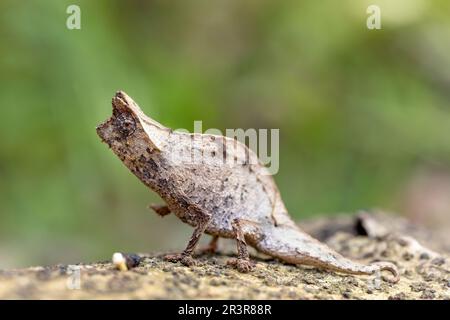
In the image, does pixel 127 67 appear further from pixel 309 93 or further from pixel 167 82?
pixel 309 93

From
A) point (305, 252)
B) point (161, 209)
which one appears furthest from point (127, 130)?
point (305, 252)

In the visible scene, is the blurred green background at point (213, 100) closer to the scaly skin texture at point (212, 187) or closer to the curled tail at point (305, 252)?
the scaly skin texture at point (212, 187)

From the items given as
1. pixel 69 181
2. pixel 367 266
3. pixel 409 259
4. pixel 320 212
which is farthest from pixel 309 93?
pixel 367 266

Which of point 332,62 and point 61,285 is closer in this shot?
point 61,285

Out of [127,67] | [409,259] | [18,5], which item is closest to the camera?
[409,259]

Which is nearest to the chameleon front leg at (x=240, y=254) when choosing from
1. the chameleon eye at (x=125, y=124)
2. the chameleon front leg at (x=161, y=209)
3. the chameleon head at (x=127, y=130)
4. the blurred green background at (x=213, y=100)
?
the chameleon front leg at (x=161, y=209)

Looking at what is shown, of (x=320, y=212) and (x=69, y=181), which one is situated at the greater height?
(x=69, y=181)

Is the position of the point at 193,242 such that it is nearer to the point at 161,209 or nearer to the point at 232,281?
the point at 232,281
